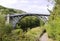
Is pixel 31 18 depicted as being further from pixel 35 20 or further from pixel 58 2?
pixel 58 2

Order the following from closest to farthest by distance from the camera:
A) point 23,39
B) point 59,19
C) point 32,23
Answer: point 23,39
point 59,19
point 32,23

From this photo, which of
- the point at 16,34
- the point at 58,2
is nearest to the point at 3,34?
the point at 16,34

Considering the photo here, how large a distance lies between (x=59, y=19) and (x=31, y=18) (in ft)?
132

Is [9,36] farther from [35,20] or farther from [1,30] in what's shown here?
[35,20]

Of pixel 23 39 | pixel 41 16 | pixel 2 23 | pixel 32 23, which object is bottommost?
pixel 32 23

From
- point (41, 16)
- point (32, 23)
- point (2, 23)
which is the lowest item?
point (32, 23)

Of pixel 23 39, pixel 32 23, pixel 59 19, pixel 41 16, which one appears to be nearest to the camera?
pixel 23 39

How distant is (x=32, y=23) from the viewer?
50938 millimetres

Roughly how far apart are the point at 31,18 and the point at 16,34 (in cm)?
4286

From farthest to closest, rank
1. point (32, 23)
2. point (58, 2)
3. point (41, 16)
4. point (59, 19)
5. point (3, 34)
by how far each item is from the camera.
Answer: point (32, 23) → point (41, 16) → point (58, 2) → point (59, 19) → point (3, 34)

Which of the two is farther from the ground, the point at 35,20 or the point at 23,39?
the point at 23,39

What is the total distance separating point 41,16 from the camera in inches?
1666

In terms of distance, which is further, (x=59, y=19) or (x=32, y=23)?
(x=32, y=23)

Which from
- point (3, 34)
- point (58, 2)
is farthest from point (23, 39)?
point (58, 2)
